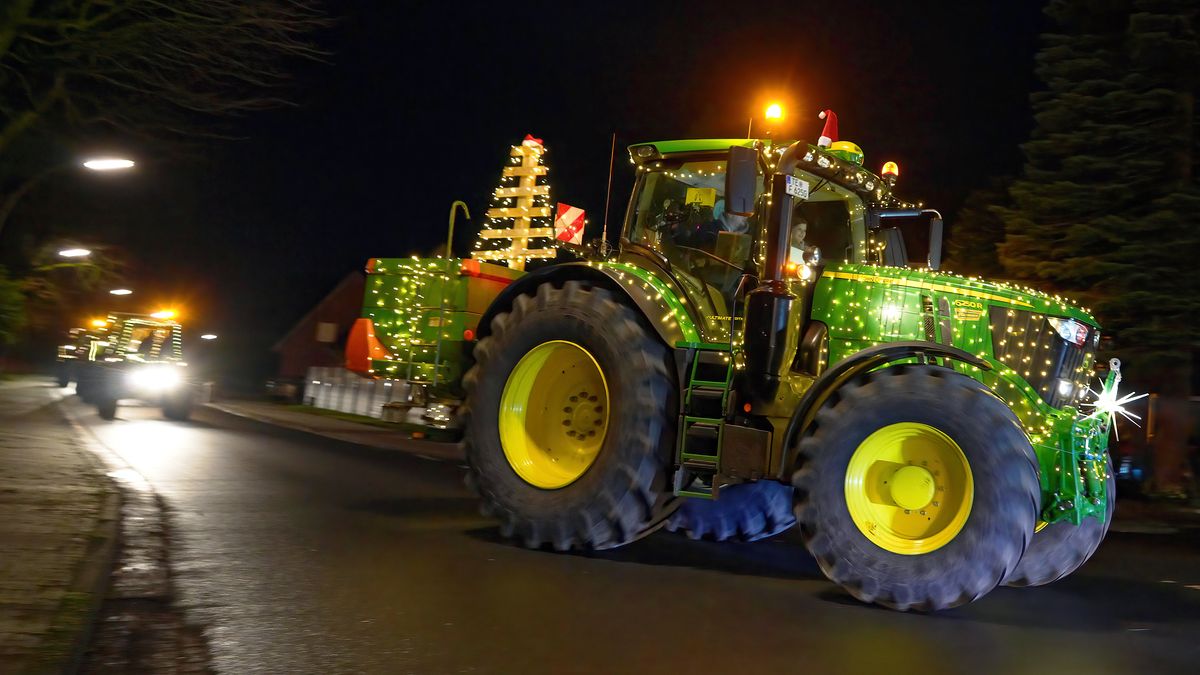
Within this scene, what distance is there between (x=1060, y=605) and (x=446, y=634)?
14.4ft

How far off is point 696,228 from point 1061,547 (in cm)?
360

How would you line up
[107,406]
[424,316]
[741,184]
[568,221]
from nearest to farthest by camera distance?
[741,184], [424,316], [568,221], [107,406]

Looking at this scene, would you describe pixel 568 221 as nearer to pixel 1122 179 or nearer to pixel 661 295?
pixel 661 295

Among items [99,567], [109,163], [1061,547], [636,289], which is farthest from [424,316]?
[109,163]

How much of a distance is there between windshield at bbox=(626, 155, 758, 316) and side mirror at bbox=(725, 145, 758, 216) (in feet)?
3.62

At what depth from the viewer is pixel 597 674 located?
5086 mm

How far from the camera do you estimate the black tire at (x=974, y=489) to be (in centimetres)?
622

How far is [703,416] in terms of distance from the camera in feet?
24.8

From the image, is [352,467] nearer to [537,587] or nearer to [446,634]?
[537,587]

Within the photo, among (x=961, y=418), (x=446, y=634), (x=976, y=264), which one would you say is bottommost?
(x=446, y=634)

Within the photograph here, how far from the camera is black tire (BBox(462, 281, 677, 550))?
7621 mm

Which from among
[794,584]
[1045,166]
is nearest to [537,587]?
[794,584]

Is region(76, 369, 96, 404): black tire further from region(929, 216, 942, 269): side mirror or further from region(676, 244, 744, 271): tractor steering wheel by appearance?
region(929, 216, 942, 269): side mirror

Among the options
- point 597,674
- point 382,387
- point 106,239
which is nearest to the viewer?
point 597,674
